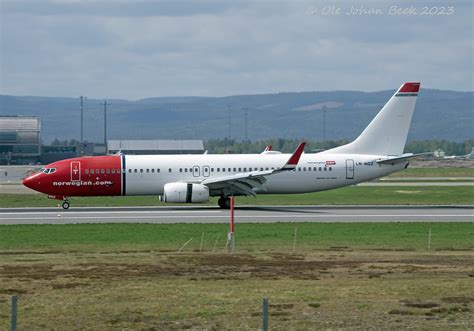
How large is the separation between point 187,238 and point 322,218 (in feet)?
36.9

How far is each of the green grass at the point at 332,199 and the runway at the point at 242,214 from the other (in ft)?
13.3

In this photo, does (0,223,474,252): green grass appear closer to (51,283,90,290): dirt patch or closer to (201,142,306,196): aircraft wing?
(51,283,90,290): dirt patch

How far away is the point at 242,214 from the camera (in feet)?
157

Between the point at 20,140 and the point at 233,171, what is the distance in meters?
136

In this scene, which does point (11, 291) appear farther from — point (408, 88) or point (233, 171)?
point (408, 88)

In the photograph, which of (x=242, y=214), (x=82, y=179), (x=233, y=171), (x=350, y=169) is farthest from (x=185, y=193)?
(x=350, y=169)

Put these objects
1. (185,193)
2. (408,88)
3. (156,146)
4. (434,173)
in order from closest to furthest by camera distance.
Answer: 1. (185,193)
2. (408,88)
3. (434,173)
4. (156,146)

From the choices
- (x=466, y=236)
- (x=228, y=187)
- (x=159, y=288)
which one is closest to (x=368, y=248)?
(x=466, y=236)

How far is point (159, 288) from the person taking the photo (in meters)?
23.1

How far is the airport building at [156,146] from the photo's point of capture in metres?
182

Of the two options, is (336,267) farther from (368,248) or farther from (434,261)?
(368,248)

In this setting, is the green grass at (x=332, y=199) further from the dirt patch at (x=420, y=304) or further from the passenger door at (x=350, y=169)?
the dirt patch at (x=420, y=304)

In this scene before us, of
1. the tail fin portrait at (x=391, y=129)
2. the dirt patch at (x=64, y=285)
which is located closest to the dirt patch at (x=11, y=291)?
the dirt patch at (x=64, y=285)

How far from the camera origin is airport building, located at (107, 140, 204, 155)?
7156 inches
